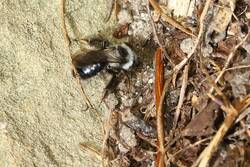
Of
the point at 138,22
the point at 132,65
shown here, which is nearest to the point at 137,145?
the point at 132,65

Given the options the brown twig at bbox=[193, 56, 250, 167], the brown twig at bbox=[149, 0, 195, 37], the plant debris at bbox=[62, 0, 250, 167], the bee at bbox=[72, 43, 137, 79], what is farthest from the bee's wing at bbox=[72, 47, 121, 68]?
the brown twig at bbox=[193, 56, 250, 167]

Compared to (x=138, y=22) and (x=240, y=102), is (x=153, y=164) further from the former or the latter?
(x=138, y=22)

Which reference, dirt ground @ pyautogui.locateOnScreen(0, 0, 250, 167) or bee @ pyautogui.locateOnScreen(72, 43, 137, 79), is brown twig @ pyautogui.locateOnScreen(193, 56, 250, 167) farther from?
bee @ pyautogui.locateOnScreen(72, 43, 137, 79)

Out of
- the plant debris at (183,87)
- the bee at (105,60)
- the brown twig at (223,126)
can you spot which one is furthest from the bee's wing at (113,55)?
the brown twig at (223,126)

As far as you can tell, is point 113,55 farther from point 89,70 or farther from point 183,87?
point 183,87

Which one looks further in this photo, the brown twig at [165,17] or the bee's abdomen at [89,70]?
the brown twig at [165,17]

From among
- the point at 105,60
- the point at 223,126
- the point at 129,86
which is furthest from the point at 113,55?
the point at 223,126

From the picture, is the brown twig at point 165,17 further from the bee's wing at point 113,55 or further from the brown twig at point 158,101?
the bee's wing at point 113,55
